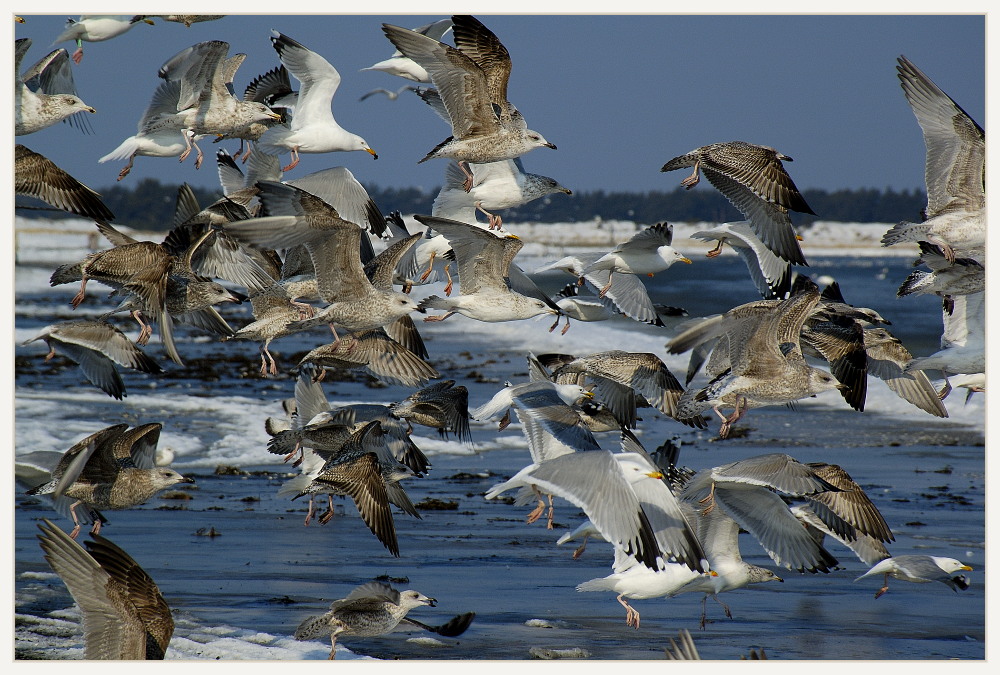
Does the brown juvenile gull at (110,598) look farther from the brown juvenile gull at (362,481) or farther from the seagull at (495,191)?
the seagull at (495,191)

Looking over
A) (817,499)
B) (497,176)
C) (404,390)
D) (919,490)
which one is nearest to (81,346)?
(497,176)

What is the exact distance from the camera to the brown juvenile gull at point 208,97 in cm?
721

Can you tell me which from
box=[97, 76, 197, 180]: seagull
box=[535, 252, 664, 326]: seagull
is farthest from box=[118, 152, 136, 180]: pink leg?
box=[535, 252, 664, 326]: seagull

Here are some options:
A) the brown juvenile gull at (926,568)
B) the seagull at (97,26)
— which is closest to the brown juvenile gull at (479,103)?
the seagull at (97,26)

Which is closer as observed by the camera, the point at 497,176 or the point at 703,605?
the point at 703,605

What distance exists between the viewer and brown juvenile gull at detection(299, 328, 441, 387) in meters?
6.96

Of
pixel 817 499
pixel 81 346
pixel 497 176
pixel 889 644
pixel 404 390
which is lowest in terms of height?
pixel 404 390

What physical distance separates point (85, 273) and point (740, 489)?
3.94 metres

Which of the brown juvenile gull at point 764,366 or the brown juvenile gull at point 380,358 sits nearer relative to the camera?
the brown juvenile gull at point 764,366

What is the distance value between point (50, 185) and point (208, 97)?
1650 millimetres

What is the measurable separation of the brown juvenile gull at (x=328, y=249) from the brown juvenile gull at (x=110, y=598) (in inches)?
75.3

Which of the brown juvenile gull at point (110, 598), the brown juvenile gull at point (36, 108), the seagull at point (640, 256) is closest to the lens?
the brown juvenile gull at point (110, 598)

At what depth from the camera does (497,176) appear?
8.51m

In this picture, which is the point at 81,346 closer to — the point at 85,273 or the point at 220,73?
the point at 85,273
